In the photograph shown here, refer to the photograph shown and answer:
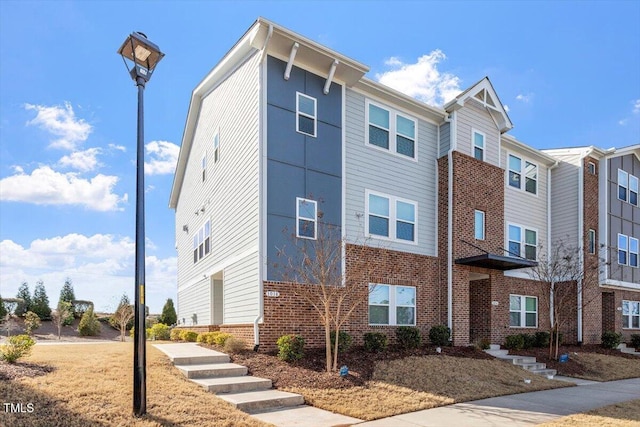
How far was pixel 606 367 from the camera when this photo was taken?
1692cm

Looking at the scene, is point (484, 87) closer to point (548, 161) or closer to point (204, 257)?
point (548, 161)

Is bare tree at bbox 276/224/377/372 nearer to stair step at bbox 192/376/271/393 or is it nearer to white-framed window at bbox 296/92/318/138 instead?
stair step at bbox 192/376/271/393

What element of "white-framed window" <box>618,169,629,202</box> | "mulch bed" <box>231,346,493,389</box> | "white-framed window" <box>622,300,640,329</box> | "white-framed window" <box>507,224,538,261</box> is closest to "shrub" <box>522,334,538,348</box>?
"white-framed window" <box>507,224,538,261</box>

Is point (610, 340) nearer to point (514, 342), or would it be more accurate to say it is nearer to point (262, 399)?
point (514, 342)

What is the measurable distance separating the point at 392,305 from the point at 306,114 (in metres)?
6.50

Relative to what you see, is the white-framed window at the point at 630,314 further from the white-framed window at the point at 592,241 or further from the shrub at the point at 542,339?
the shrub at the point at 542,339

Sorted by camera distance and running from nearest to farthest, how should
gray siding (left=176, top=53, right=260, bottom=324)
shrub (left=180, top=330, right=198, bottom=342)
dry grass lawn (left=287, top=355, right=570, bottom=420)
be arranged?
dry grass lawn (left=287, top=355, right=570, bottom=420) < gray siding (left=176, top=53, right=260, bottom=324) < shrub (left=180, top=330, right=198, bottom=342)

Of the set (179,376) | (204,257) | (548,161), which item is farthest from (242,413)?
(548,161)

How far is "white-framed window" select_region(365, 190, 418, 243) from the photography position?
15242 mm

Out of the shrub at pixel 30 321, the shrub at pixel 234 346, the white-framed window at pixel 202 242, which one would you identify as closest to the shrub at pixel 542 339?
the shrub at pixel 234 346

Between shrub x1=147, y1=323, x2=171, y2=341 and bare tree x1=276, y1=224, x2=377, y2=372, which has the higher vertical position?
bare tree x1=276, y1=224, x2=377, y2=372

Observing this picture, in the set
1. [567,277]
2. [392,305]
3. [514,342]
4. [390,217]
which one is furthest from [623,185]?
[392,305]

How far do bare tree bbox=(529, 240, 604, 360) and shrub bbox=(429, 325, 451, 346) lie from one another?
6.11 m

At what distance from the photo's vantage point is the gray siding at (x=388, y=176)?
1482 centimetres
